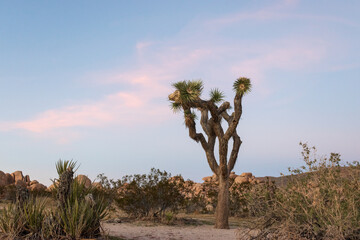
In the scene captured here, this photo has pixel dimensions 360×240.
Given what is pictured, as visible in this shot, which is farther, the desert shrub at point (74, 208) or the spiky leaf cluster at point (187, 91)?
the spiky leaf cluster at point (187, 91)

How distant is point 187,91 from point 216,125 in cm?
231

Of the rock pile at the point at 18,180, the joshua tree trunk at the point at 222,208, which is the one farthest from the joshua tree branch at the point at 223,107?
the rock pile at the point at 18,180

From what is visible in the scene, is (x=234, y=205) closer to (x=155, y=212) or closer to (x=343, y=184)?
(x=155, y=212)

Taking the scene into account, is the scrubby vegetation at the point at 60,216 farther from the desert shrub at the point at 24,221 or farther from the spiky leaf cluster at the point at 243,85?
the spiky leaf cluster at the point at 243,85

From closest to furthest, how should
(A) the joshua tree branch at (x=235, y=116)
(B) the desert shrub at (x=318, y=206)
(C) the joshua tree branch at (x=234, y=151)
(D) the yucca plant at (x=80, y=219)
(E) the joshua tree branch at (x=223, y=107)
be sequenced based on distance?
1. (B) the desert shrub at (x=318, y=206)
2. (D) the yucca plant at (x=80, y=219)
3. (A) the joshua tree branch at (x=235, y=116)
4. (C) the joshua tree branch at (x=234, y=151)
5. (E) the joshua tree branch at (x=223, y=107)

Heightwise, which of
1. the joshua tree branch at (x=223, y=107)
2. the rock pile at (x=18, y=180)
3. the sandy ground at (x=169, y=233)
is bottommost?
the sandy ground at (x=169, y=233)

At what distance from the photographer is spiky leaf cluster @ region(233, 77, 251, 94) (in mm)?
18109

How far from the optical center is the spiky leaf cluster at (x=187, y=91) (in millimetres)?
17812

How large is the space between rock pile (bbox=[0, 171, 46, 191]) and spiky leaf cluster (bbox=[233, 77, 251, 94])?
1238 inches

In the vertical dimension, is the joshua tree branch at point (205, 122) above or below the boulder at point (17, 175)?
above

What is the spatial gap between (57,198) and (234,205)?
1697 centimetres

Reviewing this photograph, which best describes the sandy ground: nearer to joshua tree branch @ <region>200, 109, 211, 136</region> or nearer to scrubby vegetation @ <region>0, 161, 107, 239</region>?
scrubby vegetation @ <region>0, 161, 107, 239</region>

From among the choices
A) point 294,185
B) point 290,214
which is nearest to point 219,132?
point 294,185

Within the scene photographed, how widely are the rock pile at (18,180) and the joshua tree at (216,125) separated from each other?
29.5 m
